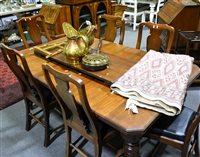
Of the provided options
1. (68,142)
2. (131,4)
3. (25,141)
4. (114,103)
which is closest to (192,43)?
(114,103)

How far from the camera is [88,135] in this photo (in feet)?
4.57

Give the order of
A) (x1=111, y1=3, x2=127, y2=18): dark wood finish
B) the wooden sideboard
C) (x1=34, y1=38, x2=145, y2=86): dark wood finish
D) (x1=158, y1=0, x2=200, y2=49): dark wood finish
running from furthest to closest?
1. (x1=111, y1=3, x2=127, y2=18): dark wood finish
2. the wooden sideboard
3. (x1=158, y1=0, x2=200, y2=49): dark wood finish
4. (x1=34, y1=38, x2=145, y2=86): dark wood finish

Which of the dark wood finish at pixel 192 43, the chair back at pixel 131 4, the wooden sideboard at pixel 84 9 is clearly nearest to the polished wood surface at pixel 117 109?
the dark wood finish at pixel 192 43

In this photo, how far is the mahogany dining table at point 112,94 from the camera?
1.04m

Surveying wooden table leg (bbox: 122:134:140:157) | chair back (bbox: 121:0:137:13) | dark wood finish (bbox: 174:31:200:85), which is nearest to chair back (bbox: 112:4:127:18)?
chair back (bbox: 121:0:137:13)

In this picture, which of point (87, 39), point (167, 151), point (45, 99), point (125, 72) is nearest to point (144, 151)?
point (167, 151)

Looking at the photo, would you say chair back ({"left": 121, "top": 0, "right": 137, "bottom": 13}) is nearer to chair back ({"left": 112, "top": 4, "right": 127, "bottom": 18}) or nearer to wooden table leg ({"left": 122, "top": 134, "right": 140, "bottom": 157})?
chair back ({"left": 112, "top": 4, "right": 127, "bottom": 18})

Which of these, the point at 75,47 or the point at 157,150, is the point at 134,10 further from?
the point at 157,150

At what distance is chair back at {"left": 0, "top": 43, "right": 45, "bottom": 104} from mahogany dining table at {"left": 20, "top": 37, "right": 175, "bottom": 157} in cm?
7

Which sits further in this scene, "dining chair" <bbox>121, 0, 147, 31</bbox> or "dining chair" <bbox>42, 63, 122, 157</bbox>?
"dining chair" <bbox>121, 0, 147, 31</bbox>

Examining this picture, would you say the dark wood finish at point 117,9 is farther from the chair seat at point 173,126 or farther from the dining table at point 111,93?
the chair seat at point 173,126

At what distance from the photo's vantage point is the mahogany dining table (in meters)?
1.04

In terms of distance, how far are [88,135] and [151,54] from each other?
778 millimetres

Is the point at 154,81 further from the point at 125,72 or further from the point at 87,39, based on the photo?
the point at 87,39
